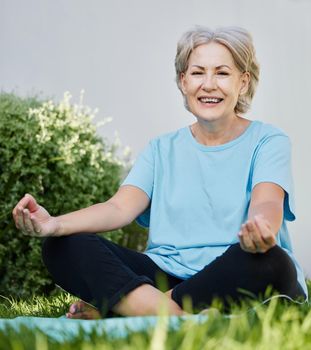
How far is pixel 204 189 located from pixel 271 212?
506mm

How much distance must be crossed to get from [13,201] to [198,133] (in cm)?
201

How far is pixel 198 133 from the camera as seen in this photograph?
358cm

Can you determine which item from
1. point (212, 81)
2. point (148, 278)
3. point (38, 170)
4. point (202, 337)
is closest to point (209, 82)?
point (212, 81)

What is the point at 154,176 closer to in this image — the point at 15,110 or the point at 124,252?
the point at 124,252

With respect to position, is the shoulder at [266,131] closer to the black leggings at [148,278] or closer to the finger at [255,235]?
the black leggings at [148,278]

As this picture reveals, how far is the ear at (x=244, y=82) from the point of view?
347 centimetres

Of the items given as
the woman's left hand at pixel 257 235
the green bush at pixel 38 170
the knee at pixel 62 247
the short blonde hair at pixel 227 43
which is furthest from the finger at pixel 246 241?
the green bush at pixel 38 170

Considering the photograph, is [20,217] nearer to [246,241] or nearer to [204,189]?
[204,189]

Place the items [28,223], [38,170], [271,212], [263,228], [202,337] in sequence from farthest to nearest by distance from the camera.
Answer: [38,170], [28,223], [271,212], [263,228], [202,337]

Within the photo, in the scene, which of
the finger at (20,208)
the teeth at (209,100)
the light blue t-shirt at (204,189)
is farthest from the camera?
the teeth at (209,100)

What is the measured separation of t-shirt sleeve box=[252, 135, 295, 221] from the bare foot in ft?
2.65

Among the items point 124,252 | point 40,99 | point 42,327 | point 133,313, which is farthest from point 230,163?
point 40,99

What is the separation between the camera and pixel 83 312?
3162mm

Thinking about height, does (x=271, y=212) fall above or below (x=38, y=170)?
below
